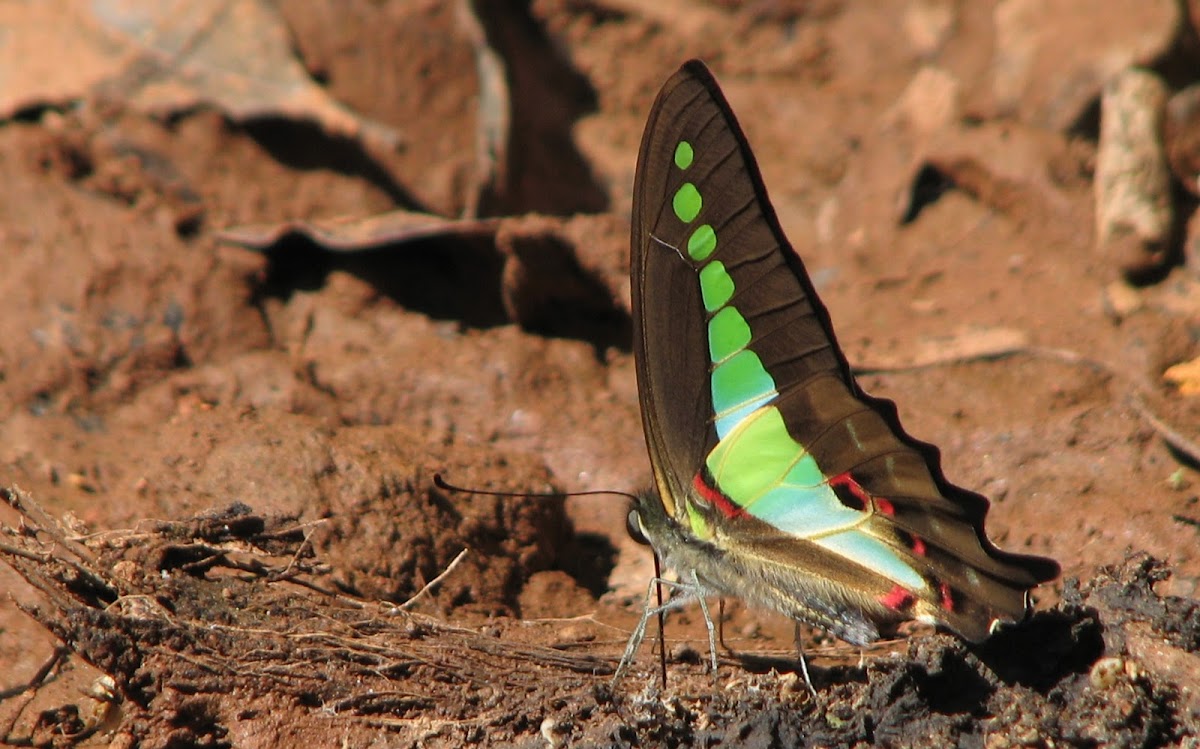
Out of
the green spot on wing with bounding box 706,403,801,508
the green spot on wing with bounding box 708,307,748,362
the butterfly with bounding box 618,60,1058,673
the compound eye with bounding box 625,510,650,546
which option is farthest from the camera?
the compound eye with bounding box 625,510,650,546

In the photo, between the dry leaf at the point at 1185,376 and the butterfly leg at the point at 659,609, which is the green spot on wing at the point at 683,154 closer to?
the butterfly leg at the point at 659,609

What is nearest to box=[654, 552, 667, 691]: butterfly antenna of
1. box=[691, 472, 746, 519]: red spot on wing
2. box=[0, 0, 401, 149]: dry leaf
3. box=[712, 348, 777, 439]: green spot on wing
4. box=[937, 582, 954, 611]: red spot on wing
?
box=[691, 472, 746, 519]: red spot on wing

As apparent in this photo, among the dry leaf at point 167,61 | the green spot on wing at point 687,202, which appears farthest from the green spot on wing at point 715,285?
the dry leaf at point 167,61

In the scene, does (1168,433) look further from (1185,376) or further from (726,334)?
(726,334)

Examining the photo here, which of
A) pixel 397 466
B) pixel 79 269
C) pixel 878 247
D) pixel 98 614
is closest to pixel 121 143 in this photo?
pixel 79 269

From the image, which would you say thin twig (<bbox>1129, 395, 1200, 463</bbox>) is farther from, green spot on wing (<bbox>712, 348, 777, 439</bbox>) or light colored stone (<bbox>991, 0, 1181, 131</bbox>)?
light colored stone (<bbox>991, 0, 1181, 131</bbox>)

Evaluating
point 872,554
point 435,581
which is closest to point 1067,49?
point 872,554

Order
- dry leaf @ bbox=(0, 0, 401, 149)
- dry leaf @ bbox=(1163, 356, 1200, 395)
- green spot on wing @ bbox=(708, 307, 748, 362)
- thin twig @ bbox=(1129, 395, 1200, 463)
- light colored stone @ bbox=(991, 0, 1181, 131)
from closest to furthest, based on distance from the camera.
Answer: green spot on wing @ bbox=(708, 307, 748, 362), thin twig @ bbox=(1129, 395, 1200, 463), dry leaf @ bbox=(1163, 356, 1200, 395), light colored stone @ bbox=(991, 0, 1181, 131), dry leaf @ bbox=(0, 0, 401, 149)
